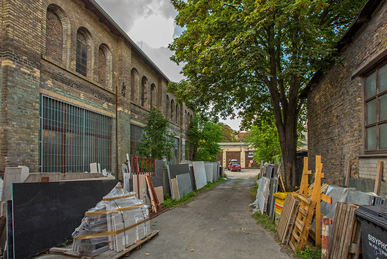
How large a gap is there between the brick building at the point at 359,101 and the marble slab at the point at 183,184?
6043mm

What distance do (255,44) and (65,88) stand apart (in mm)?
7141

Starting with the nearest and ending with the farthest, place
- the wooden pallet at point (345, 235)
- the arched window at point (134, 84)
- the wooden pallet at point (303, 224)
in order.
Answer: the wooden pallet at point (345, 235)
the wooden pallet at point (303, 224)
the arched window at point (134, 84)

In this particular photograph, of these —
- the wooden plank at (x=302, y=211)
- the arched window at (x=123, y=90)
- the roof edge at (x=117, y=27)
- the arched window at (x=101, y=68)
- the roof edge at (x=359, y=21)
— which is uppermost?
the roof edge at (x=117, y=27)

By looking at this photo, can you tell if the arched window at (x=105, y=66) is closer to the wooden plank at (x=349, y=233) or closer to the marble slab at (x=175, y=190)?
the marble slab at (x=175, y=190)

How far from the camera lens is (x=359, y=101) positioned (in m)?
5.81

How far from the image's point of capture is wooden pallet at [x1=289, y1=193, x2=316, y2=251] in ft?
15.1

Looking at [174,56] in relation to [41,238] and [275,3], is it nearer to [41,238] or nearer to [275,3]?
[275,3]

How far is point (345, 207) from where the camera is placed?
371 cm

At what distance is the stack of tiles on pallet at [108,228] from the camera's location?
4.30m

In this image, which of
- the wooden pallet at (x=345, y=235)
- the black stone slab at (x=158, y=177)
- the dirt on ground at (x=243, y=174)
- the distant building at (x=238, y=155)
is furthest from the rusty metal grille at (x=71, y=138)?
the distant building at (x=238, y=155)

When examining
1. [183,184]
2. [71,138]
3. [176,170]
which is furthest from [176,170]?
[71,138]

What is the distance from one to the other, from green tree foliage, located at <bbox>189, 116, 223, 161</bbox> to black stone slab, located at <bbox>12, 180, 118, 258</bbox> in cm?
1795

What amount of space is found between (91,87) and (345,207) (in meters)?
9.56

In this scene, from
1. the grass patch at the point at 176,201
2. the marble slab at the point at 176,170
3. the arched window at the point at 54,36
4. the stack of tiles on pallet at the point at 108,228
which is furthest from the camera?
the marble slab at the point at 176,170
